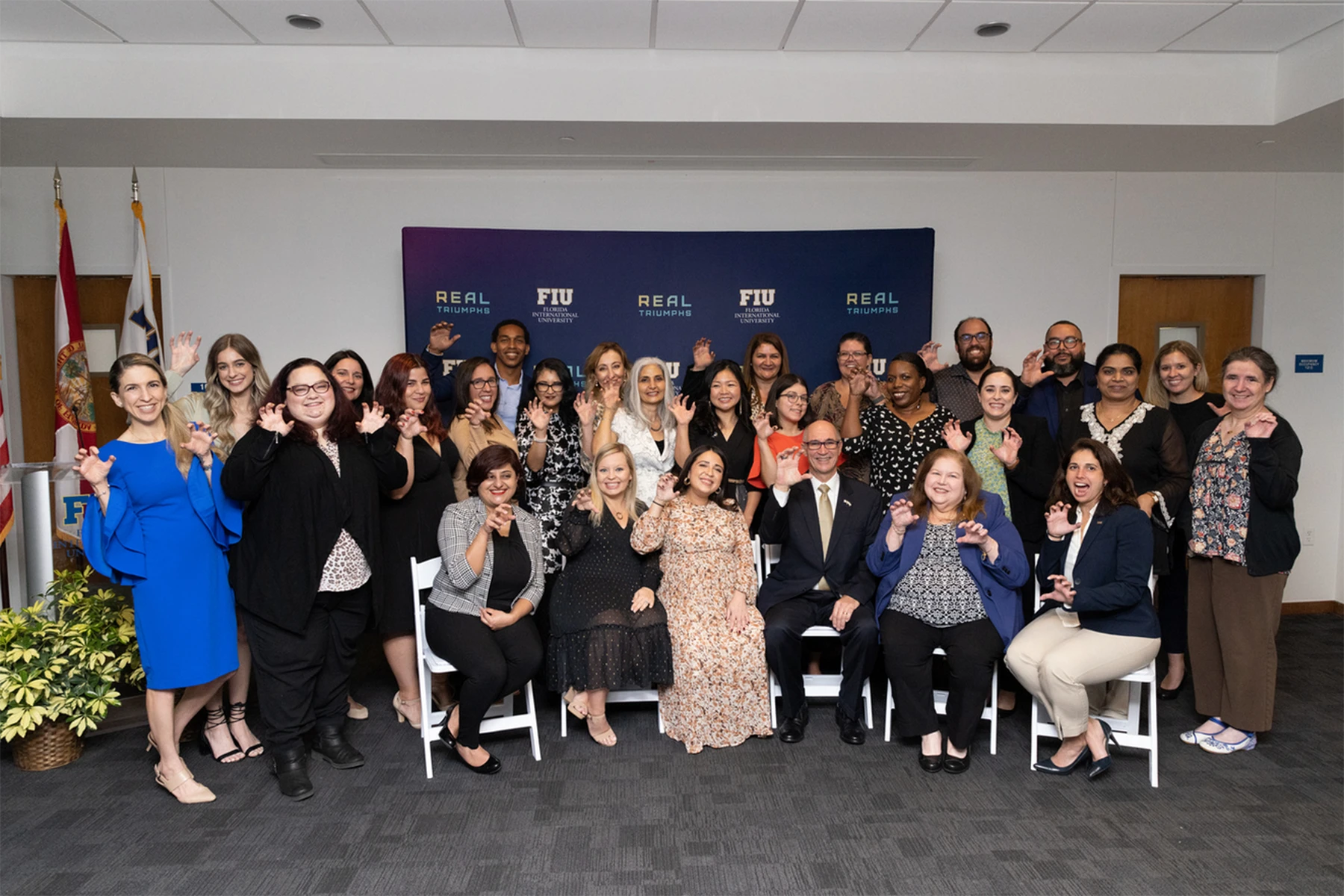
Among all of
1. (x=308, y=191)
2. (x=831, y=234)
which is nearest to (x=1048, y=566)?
(x=831, y=234)

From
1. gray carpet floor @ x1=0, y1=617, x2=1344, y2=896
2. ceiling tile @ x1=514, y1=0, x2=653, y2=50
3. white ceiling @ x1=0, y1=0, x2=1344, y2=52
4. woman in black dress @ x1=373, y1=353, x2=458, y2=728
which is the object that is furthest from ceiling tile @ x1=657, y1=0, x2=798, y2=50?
gray carpet floor @ x1=0, y1=617, x2=1344, y2=896

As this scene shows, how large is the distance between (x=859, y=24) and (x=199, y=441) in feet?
11.6

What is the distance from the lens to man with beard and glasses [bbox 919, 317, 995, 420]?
4.52 meters

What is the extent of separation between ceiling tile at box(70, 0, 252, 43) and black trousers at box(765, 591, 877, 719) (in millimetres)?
3897

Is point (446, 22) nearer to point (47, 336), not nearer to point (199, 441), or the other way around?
point (199, 441)

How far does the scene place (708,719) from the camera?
3.59 metres

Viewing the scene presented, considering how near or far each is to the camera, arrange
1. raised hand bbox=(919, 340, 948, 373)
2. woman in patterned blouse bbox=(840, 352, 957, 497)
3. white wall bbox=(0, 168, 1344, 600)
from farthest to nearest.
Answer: white wall bbox=(0, 168, 1344, 600) → raised hand bbox=(919, 340, 948, 373) → woman in patterned blouse bbox=(840, 352, 957, 497)

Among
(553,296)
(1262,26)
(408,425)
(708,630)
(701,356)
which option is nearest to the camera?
(408,425)

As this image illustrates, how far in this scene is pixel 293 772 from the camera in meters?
3.23

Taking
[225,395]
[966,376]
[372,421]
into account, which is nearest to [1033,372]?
[966,376]

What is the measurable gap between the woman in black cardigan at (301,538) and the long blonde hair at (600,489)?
0.85m

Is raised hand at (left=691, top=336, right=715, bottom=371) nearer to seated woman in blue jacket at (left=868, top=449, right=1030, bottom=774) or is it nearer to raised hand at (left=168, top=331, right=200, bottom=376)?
seated woman in blue jacket at (left=868, top=449, right=1030, bottom=774)

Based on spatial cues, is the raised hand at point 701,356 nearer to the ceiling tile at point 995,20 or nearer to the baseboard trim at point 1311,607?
A: the ceiling tile at point 995,20

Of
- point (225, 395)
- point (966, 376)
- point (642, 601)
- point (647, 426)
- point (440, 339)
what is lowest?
point (642, 601)
